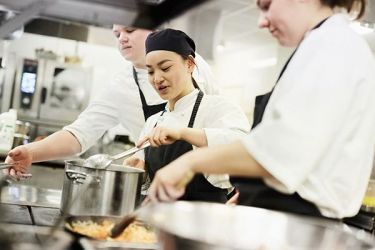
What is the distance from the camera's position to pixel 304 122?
69cm

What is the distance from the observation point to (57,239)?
79 centimetres

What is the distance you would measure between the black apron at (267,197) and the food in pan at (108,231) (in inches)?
8.5

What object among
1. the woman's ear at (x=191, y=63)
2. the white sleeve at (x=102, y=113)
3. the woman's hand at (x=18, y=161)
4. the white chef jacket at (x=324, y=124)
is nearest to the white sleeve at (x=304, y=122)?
the white chef jacket at (x=324, y=124)

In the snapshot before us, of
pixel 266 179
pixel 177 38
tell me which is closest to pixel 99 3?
pixel 177 38

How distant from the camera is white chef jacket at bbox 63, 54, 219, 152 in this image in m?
1.62

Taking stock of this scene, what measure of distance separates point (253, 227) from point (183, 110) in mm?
670

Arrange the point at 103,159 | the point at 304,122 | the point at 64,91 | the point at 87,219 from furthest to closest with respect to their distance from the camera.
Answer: the point at 64,91 → the point at 103,159 → the point at 87,219 → the point at 304,122

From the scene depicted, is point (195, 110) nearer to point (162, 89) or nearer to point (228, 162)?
point (162, 89)

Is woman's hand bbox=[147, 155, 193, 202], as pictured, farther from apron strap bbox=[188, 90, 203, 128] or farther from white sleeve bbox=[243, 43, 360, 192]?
apron strap bbox=[188, 90, 203, 128]

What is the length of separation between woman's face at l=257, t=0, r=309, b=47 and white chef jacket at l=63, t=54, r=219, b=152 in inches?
31.3

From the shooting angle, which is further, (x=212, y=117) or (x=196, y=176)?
(x=212, y=117)

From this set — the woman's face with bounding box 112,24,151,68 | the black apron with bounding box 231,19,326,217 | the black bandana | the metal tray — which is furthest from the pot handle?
the woman's face with bounding box 112,24,151,68

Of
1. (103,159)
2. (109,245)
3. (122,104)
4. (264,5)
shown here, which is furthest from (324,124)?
(122,104)

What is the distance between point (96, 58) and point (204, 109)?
11.3ft
